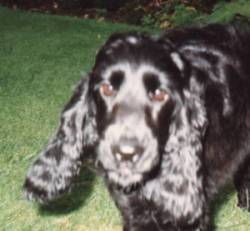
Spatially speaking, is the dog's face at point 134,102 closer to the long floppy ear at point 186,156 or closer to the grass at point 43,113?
the long floppy ear at point 186,156

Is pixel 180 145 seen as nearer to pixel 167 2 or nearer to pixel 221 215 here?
pixel 221 215

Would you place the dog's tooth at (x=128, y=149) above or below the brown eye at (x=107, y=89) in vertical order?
below

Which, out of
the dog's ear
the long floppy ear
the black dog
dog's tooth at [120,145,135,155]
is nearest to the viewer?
dog's tooth at [120,145,135,155]

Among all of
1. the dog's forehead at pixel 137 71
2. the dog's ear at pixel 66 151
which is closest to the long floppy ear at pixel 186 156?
the dog's forehead at pixel 137 71

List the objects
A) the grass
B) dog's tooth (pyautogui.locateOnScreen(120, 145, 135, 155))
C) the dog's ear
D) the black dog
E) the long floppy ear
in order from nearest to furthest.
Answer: dog's tooth (pyautogui.locateOnScreen(120, 145, 135, 155)), the black dog, the long floppy ear, the dog's ear, the grass

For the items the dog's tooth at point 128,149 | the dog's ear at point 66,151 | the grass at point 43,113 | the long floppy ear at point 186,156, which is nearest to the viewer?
the dog's tooth at point 128,149

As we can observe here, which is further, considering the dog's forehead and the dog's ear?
the dog's ear

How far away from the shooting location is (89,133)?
325cm

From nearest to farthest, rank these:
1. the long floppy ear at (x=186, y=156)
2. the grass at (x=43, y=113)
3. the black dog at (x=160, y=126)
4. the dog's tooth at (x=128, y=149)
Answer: the dog's tooth at (x=128, y=149)
the black dog at (x=160, y=126)
the long floppy ear at (x=186, y=156)
the grass at (x=43, y=113)

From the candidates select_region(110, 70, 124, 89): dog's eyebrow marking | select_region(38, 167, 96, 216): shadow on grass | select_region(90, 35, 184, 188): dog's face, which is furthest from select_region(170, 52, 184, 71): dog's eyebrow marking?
select_region(38, 167, 96, 216): shadow on grass

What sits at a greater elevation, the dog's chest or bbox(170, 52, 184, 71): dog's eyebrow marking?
bbox(170, 52, 184, 71): dog's eyebrow marking

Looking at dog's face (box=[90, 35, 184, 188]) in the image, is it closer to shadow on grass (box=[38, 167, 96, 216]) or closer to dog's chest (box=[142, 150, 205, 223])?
dog's chest (box=[142, 150, 205, 223])

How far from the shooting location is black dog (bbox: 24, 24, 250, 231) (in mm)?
2939

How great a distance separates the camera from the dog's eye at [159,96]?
117 inches
